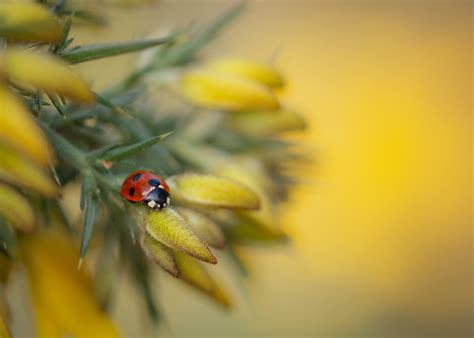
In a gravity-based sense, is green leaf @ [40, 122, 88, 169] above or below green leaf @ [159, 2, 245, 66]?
below

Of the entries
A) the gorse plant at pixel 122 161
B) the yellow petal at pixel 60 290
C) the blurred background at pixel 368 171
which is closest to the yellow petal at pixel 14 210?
the gorse plant at pixel 122 161

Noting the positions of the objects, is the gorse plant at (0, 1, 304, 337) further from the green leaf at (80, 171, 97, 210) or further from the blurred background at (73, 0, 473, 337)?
the blurred background at (73, 0, 473, 337)

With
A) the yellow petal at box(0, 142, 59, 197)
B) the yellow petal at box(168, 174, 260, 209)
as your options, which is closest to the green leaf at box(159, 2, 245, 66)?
the yellow petal at box(168, 174, 260, 209)

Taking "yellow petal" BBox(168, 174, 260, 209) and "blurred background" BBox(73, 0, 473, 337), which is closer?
"yellow petal" BBox(168, 174, 260, 209)

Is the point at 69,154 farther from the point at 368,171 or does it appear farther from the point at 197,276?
the point at 368,171

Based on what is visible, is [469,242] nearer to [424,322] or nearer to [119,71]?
[424,322]

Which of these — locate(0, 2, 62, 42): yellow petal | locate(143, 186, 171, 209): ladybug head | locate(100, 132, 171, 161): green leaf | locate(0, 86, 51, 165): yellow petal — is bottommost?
locate(143, 186, 171, 209): ladybug head

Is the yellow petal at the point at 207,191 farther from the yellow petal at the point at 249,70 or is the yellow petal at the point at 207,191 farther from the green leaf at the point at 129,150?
the yellow petal at the point at 249,70
